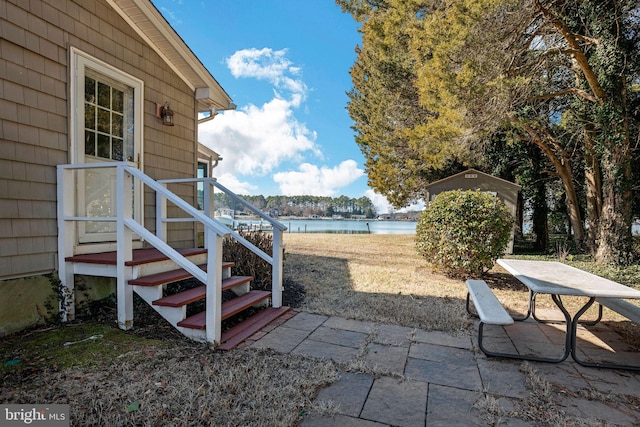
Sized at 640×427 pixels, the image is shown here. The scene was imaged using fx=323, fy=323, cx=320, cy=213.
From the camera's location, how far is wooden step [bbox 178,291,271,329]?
2.87 m

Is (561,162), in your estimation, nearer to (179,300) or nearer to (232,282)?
(232,282)

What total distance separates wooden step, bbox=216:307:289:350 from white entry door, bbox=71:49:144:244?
1.73 m

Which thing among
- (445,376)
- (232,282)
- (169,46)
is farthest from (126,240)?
(445,376)

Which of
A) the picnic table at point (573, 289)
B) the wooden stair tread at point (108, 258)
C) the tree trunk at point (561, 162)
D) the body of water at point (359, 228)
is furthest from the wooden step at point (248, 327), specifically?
the body of water at point (359, 228)

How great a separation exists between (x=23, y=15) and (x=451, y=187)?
30.6 ft

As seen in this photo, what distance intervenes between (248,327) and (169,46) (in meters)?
3.87

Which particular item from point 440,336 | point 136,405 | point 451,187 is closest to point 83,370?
point 136,405

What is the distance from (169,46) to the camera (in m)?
4.42

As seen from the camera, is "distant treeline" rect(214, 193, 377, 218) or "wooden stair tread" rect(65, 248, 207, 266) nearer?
"wooden stair tread" rect(65, 248, 207, 266)

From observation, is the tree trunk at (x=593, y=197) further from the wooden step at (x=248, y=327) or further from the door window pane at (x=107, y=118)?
the door window pane at (x=107, y=118)

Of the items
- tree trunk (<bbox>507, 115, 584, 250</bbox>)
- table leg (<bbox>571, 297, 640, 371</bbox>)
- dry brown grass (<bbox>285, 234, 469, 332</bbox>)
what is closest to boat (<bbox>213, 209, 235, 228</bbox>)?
dry brown grass (<bbox>285, 234, 469, 332</bbox>)

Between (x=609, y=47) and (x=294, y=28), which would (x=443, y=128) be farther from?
(x=294, y=28)

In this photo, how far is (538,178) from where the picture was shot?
10289 millimetres

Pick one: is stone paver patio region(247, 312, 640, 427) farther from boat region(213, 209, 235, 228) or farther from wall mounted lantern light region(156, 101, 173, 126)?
boat region(213, 209, 235, 228)
